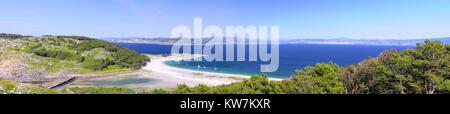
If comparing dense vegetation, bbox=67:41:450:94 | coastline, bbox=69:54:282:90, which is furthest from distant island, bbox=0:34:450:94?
coastline, bbox=69:54:282:90

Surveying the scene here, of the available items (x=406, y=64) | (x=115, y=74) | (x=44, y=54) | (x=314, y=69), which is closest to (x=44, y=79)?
(x=115, y=74)

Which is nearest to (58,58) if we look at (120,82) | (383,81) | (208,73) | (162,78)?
(120,82)

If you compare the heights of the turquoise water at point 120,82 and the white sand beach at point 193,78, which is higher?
the white sand beach at point 193,78

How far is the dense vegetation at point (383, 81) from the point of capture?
1816cm

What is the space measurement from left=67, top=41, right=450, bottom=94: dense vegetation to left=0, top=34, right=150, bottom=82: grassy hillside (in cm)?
5656

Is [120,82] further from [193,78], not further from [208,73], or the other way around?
[208,73]

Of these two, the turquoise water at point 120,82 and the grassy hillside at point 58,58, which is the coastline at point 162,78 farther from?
the grassy hillside at point 58,58

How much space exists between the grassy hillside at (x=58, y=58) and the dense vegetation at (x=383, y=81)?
56.6 meters

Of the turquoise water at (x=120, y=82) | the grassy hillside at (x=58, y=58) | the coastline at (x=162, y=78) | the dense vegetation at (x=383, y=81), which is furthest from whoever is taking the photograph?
the grassy hillside at (x=58, y=58)

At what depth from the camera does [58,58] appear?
7925 cm

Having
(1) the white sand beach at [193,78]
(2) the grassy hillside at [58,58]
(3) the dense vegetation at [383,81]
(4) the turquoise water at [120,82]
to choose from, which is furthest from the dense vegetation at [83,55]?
(3) the dense vegetation at [383,81]
